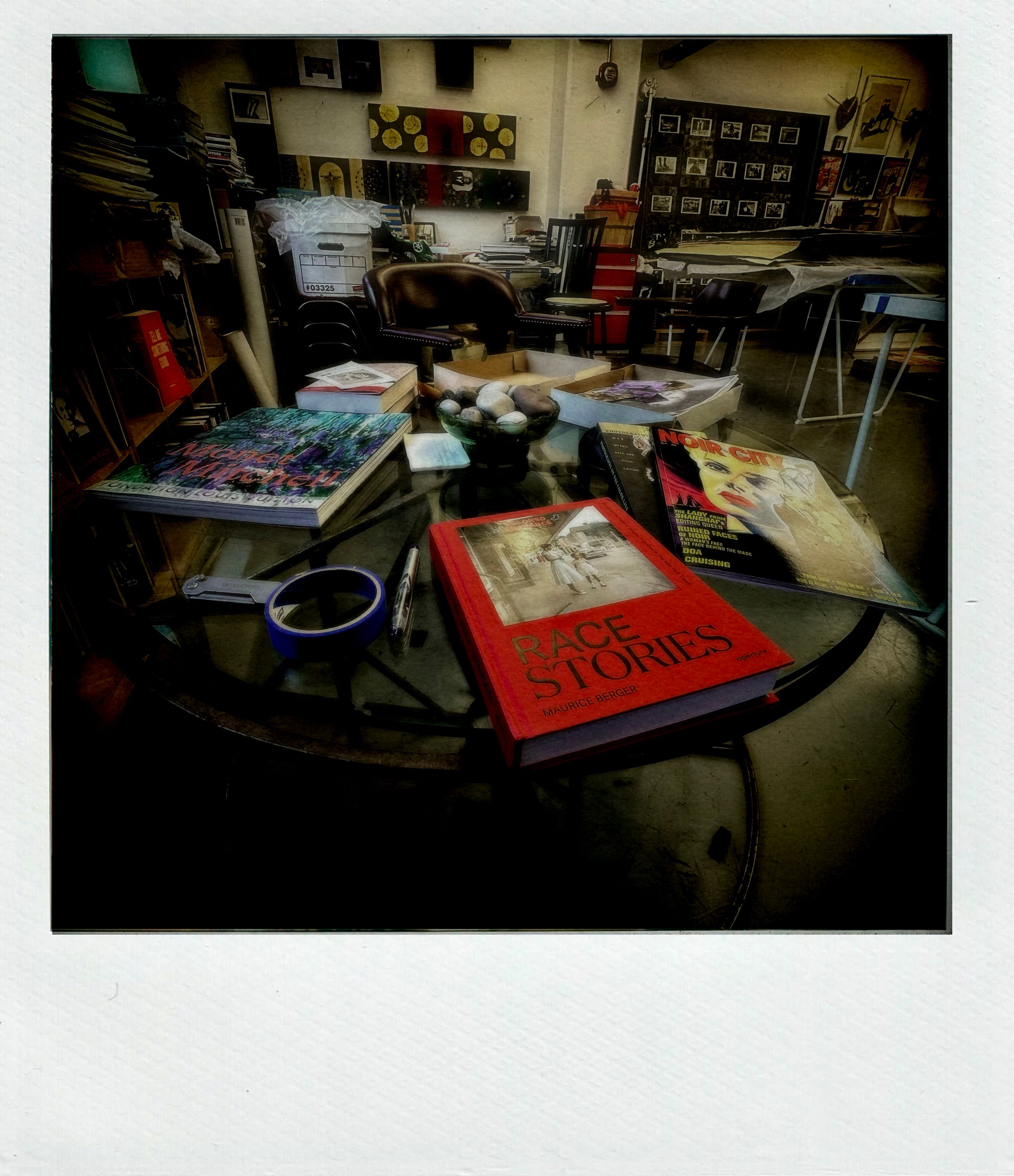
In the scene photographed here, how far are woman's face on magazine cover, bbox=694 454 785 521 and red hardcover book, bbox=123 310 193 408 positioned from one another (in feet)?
3.66

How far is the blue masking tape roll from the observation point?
0.37 m

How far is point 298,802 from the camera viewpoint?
2.60 feet

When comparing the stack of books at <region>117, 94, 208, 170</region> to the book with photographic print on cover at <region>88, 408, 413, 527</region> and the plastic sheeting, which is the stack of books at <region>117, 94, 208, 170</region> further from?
the book with photographic print on cover at <region>88, 408, 413, 527</region>

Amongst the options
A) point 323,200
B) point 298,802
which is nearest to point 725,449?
point 298,802

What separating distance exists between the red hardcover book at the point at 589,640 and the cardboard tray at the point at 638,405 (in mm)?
420

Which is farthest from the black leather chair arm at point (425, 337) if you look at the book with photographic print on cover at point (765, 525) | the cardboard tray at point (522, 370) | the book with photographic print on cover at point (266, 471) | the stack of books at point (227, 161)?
the book with photographic print on cover at point (765, 525)

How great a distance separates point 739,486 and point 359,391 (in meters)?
0.64

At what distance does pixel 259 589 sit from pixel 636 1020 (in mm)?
529

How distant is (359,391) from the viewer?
0.84 metres

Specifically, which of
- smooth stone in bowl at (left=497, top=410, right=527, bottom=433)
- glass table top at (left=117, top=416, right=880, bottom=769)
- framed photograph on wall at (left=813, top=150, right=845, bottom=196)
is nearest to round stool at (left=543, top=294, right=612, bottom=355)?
framed photograph on wall at (left=813, top=150, right=845, bottom=196)

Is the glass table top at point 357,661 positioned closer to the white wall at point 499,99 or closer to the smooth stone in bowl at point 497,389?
the smooth stone in bowl at point 497,389

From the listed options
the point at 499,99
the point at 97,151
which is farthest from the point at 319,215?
the point at 499,99

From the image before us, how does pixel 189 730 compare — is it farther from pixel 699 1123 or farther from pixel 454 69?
pixel 454 69

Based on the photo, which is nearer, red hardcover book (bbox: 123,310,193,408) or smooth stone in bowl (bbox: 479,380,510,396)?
smooth stone in bowl (bbox: 479,380,510,396)
